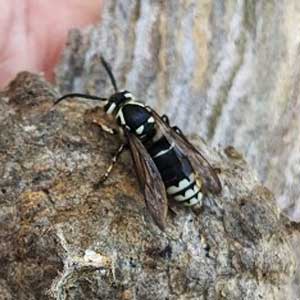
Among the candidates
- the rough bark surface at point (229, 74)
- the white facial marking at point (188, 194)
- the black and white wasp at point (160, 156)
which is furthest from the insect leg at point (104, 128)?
the rough bark surface at point (229, 74)

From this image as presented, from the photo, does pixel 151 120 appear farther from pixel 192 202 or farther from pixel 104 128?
pixel 192 202

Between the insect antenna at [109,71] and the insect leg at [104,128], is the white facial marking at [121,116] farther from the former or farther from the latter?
the insect antenna at [109,71]

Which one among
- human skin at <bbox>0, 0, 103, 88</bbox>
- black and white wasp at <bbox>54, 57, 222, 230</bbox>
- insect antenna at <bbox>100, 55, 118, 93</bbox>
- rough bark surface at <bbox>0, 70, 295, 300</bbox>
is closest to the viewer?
rough bark surface at <bbox>0, 70, 295, 300</bbox>

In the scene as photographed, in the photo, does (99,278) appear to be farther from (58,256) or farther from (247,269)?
(247,269)

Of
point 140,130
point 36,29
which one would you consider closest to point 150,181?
point 140,130

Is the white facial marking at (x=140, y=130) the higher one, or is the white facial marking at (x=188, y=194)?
the white facial marking at (x=140, y=130)

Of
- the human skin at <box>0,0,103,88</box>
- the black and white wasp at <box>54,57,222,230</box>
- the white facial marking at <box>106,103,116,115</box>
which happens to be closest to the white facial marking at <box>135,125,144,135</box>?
the black and white wasp at <box>54,57,222,230</box>

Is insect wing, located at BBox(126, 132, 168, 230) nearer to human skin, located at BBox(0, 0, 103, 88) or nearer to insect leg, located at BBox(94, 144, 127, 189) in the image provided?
insect leg, located at BBox(94, 144, 127, 189)

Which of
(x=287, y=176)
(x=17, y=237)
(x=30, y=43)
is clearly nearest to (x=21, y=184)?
(x=17, y=237)

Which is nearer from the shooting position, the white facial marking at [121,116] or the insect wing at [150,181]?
the insect wing at [150,181]
